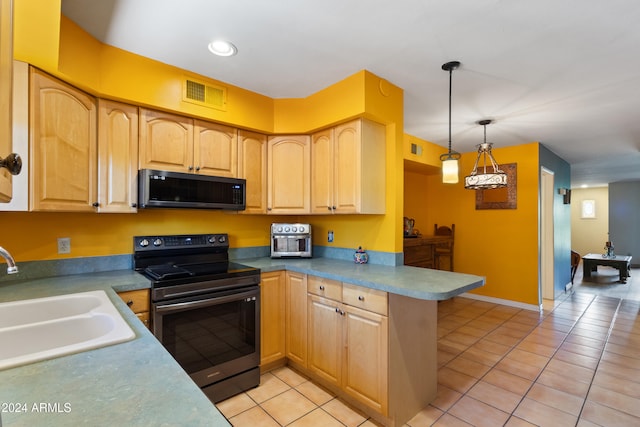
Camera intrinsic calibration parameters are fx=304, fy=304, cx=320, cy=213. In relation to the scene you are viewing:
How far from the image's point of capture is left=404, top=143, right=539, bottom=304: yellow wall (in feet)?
14.0

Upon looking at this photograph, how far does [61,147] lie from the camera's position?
1.83 meters

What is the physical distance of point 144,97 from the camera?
218 cm

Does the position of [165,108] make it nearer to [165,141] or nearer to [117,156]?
[165,141]

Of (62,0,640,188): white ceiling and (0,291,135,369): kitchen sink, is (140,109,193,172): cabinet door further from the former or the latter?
(0,291,135,369): kitchen sink

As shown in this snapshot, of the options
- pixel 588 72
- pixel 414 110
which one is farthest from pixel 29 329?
pixel 588 72

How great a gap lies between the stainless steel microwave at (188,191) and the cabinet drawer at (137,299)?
0.61 m

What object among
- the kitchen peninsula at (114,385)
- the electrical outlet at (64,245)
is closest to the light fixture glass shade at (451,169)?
the kitchen peninsula at (114,385)

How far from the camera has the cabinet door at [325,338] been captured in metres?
2.19

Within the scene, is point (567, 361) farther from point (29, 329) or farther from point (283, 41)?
point (29, 329)

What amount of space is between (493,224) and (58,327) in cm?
504

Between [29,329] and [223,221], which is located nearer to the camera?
[29,329]

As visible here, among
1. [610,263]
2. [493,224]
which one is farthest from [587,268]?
[493,224]

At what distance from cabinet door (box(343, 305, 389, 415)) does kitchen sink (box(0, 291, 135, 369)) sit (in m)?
1.36

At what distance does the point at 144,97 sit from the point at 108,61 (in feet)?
0.93
